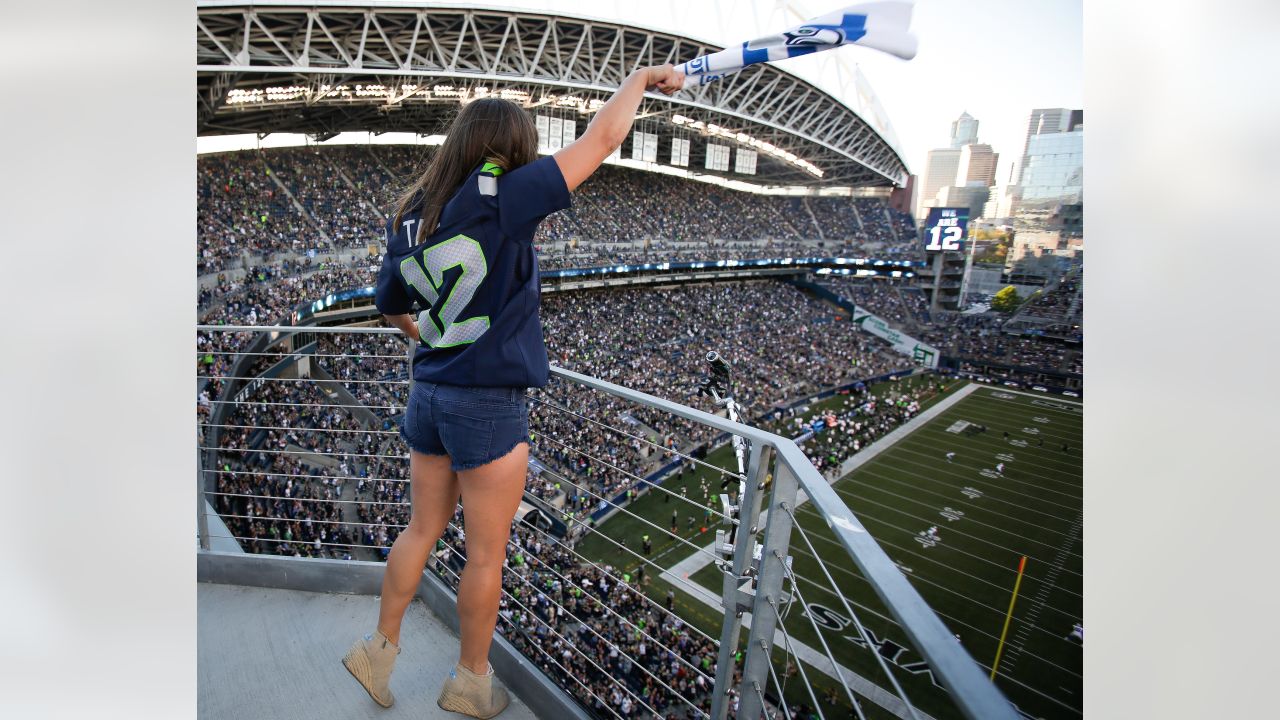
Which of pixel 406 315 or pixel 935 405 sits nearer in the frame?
pixel 406 315

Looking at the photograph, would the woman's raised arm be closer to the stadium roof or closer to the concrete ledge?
the concrete ledge

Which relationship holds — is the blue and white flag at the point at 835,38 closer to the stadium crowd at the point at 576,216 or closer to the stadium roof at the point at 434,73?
the stadium roof at the point at 434,73

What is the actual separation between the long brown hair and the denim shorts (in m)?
0.35

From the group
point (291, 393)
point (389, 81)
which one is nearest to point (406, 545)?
point (291, 393)

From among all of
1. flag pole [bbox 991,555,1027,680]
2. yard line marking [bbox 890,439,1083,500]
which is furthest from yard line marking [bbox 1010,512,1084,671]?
yard line marking [bbox 890,439,1083,500]

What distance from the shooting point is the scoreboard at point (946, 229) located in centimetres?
3997

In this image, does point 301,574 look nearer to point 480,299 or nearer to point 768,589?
point 480,299

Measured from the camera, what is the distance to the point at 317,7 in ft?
51.2

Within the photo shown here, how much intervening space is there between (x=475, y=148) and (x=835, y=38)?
127 cm

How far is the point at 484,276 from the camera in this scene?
135 cm

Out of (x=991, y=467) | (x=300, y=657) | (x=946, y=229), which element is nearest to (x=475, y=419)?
(x=300, y=657)

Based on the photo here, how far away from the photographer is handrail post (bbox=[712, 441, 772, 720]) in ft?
4.18
